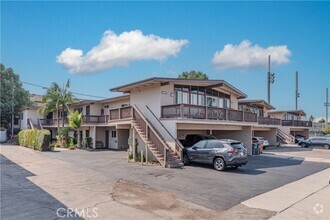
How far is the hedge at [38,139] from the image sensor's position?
2661cm

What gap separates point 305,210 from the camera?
27.0 ft

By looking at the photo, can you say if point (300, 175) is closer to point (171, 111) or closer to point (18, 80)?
point (171, 111)

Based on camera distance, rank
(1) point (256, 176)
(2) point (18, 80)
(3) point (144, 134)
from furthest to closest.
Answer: (2) point (18, 80)
(3) point (144, 134)
(1) point (256, 176)

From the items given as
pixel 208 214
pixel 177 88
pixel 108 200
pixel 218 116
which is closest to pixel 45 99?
pixel 177 88

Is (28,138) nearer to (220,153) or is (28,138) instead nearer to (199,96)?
(199,96)

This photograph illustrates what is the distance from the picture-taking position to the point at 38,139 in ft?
90.0

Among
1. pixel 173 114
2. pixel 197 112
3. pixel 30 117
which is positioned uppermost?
pixel 197 112

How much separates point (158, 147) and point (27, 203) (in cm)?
989

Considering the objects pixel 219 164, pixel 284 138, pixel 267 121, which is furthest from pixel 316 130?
pixel 219 164

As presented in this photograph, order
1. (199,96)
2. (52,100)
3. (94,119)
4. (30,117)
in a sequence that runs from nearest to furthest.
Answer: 1. (199,96)
2. (94,119)
3. (52,100)
4. (30,117)

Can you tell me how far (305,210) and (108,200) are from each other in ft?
19.5

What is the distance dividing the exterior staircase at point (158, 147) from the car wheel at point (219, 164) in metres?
2.02

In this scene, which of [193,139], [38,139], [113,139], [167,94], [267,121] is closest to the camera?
[193,139]

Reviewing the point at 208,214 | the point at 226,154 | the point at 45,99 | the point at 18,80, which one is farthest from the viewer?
the point at 18,80
